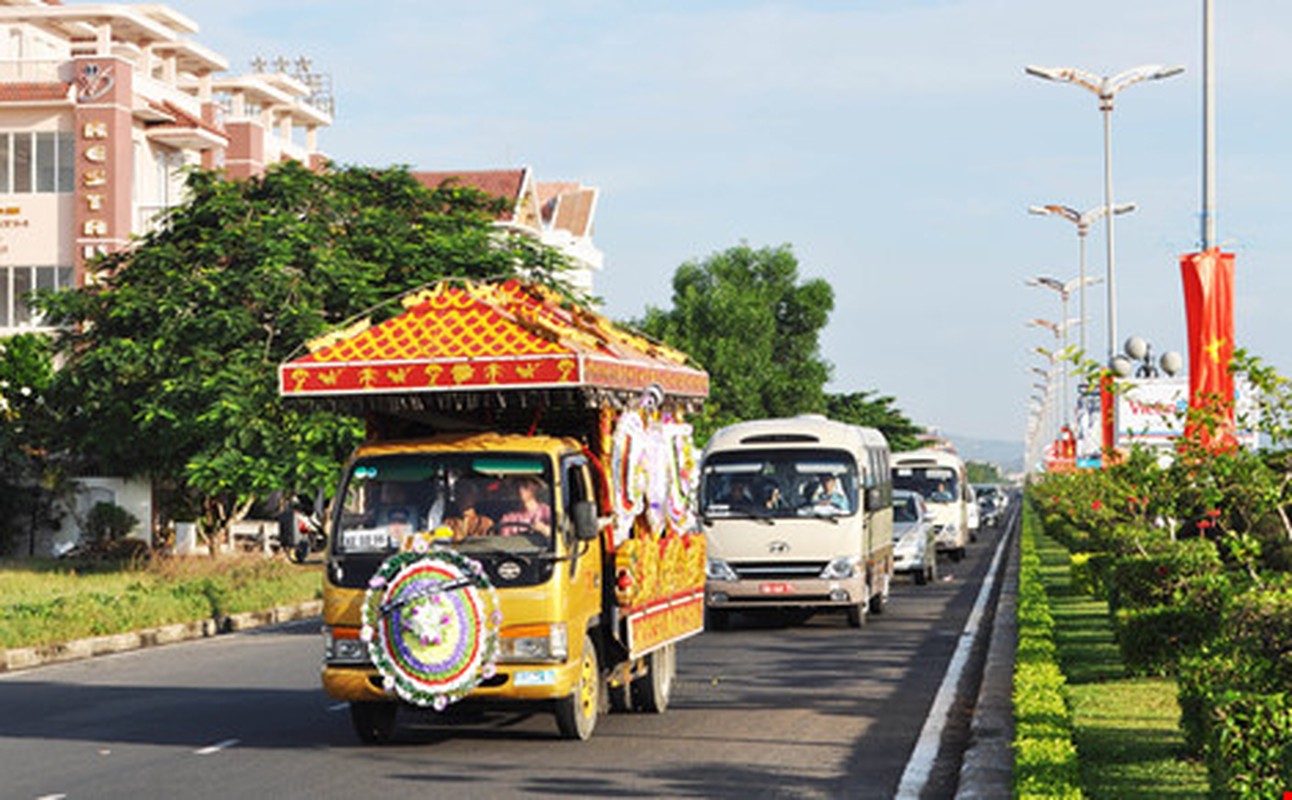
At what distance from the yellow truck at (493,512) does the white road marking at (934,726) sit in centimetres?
216

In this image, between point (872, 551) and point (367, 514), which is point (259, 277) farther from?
point (367, 514)

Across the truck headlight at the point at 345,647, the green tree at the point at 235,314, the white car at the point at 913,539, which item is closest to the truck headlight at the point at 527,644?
the truck headlight at the point at 345,647

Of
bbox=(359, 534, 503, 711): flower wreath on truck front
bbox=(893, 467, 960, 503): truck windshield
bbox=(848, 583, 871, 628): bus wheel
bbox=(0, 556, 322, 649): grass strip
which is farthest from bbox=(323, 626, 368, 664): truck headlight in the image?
bbox=(893, 467, 960, 503): truck windshield

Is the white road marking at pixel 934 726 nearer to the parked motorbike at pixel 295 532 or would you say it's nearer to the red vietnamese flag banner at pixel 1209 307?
the red vietnamese flag banner at pixel 1209 307

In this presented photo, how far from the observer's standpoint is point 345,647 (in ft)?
42.2

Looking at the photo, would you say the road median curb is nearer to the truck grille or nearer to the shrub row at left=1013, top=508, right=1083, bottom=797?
the truck grille

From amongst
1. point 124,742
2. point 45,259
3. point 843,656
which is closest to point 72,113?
point 45,259

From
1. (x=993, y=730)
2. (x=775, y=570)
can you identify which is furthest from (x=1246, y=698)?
(x=775, y=570)

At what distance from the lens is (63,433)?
122 ft

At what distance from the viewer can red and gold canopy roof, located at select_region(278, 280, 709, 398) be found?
13.4 meters

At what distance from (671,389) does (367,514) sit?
11.7 ft

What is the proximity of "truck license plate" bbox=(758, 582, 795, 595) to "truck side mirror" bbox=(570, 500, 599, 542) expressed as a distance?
37.1 ft

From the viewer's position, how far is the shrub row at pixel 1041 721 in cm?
1014

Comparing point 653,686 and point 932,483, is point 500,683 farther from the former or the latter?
point 932,483
